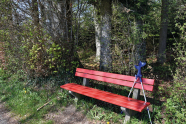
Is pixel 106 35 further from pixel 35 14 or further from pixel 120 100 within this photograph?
pixel 120 100

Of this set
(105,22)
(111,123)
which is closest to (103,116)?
(111,123)

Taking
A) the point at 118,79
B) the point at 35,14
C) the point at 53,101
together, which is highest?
the point at 35,14

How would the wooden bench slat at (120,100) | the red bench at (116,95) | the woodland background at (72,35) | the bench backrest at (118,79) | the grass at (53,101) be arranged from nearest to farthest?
Answer: the wooden bench slat at (120,100)
the red bench at (116,95)
the bench backrest at (118,79)
the grass at (53,101)
the woodland background at (72,35)

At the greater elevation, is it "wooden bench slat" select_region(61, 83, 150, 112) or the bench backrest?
the bench backrest

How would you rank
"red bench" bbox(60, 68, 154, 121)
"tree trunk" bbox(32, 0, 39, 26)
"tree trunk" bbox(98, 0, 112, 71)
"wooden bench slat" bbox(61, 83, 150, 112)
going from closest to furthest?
"wooden bench slat" bbox(61, 83, 150, 112) < "red bench" bbox(60, 68, 154, 121) < "tree trunk" bbox(32, 0, 39, 26) < "tree trunk" bbox(98, 0, 112, 71)

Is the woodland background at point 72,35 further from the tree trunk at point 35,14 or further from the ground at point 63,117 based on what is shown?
the ground at point 63,117

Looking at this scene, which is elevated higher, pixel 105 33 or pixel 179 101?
pixel 105 33

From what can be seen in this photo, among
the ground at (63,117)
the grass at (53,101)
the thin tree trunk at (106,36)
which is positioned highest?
the thin tree trunk at (106,36)

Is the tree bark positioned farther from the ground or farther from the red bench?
the ground

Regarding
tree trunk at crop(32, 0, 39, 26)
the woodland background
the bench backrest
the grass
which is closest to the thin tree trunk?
the woodland background

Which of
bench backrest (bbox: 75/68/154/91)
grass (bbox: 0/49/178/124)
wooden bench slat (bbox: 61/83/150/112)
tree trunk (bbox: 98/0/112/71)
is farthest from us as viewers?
tree trunk (bbox: 98/0/112/71)

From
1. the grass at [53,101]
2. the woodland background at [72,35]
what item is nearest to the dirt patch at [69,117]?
the grass at [53,101]

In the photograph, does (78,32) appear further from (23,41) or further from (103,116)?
(103,116)

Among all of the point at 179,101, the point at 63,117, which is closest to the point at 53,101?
→ the point at 63,117
